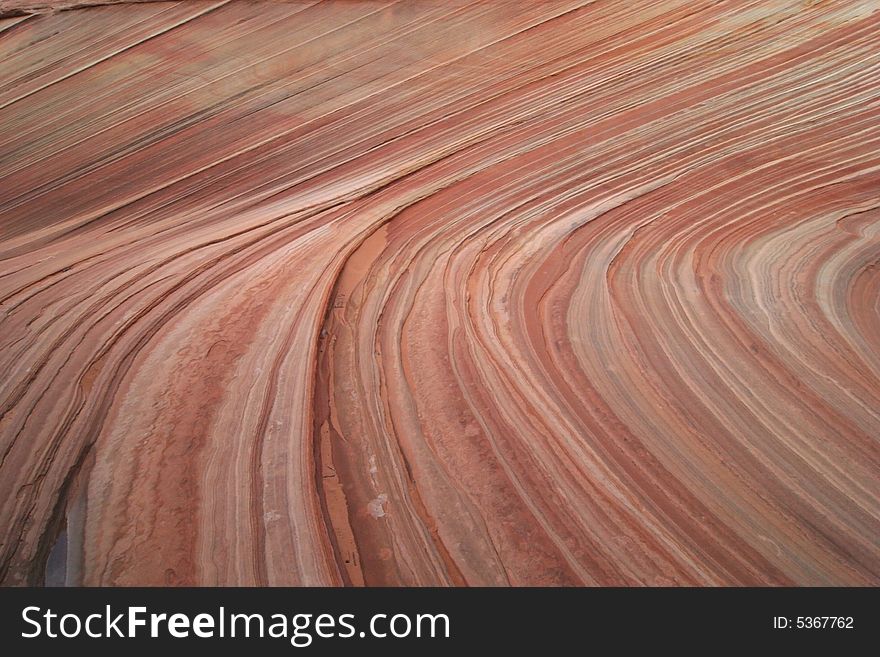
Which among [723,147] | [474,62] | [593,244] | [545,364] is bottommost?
[545,364]

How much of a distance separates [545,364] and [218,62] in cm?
403

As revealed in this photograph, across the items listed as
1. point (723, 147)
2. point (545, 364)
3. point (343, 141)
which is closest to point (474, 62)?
point (343, 141)

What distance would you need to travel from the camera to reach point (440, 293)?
2926 mm

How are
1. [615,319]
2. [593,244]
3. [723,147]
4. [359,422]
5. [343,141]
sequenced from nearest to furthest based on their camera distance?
[359,422] → [615,319] → [593,244] → [723,147] → [343,141]

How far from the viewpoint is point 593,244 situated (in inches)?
131

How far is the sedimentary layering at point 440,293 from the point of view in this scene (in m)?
1.69

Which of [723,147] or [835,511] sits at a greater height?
[723,147]

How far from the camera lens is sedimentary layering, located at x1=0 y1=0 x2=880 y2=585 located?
169 cm

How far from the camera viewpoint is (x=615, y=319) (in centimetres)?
266

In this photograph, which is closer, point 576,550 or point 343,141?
point 576,550

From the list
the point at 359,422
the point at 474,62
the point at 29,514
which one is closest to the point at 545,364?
the point at 359,422

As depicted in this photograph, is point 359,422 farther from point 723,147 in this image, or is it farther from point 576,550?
point 723,147

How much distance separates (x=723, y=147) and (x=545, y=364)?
2.75 meters
